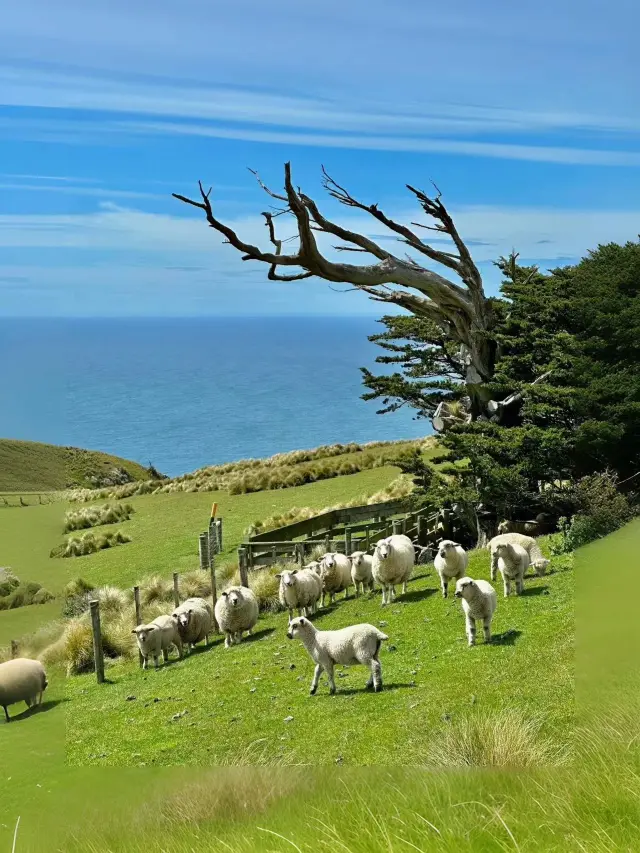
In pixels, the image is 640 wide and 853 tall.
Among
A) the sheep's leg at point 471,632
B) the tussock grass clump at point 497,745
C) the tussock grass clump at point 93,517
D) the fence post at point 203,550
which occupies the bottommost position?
the tussock grass clump at point 497,745

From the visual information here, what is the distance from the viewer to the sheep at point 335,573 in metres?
5.65

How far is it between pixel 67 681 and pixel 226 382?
4.27 m

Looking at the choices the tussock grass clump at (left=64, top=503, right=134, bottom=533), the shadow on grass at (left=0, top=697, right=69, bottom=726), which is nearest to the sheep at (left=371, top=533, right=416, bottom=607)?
the shadow on grass at (left=0, top=697, right=69, bottom=726)

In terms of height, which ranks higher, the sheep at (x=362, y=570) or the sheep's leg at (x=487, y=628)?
the sheep at (x=362, y=570)

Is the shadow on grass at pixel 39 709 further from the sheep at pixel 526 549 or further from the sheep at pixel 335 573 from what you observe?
the sheep at pixel 526 549

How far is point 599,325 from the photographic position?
21.5 ft

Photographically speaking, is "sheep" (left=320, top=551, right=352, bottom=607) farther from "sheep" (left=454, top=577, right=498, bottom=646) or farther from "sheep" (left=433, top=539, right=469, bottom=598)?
"sheep" (left=454, top=577, right=498, bottom=646)

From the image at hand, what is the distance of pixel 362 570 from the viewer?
5.66 metres

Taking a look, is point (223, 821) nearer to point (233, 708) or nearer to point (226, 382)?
point (233, 708)

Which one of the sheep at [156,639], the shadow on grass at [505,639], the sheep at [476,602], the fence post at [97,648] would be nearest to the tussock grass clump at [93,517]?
the fence post at [97,648]

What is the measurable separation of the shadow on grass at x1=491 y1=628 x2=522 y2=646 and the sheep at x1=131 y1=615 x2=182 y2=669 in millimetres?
1900

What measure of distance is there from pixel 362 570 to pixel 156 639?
4.38ft

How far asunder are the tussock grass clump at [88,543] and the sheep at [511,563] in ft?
9.04

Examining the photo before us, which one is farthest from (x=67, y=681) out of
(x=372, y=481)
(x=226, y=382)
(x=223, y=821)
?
(x=226, y=382)
